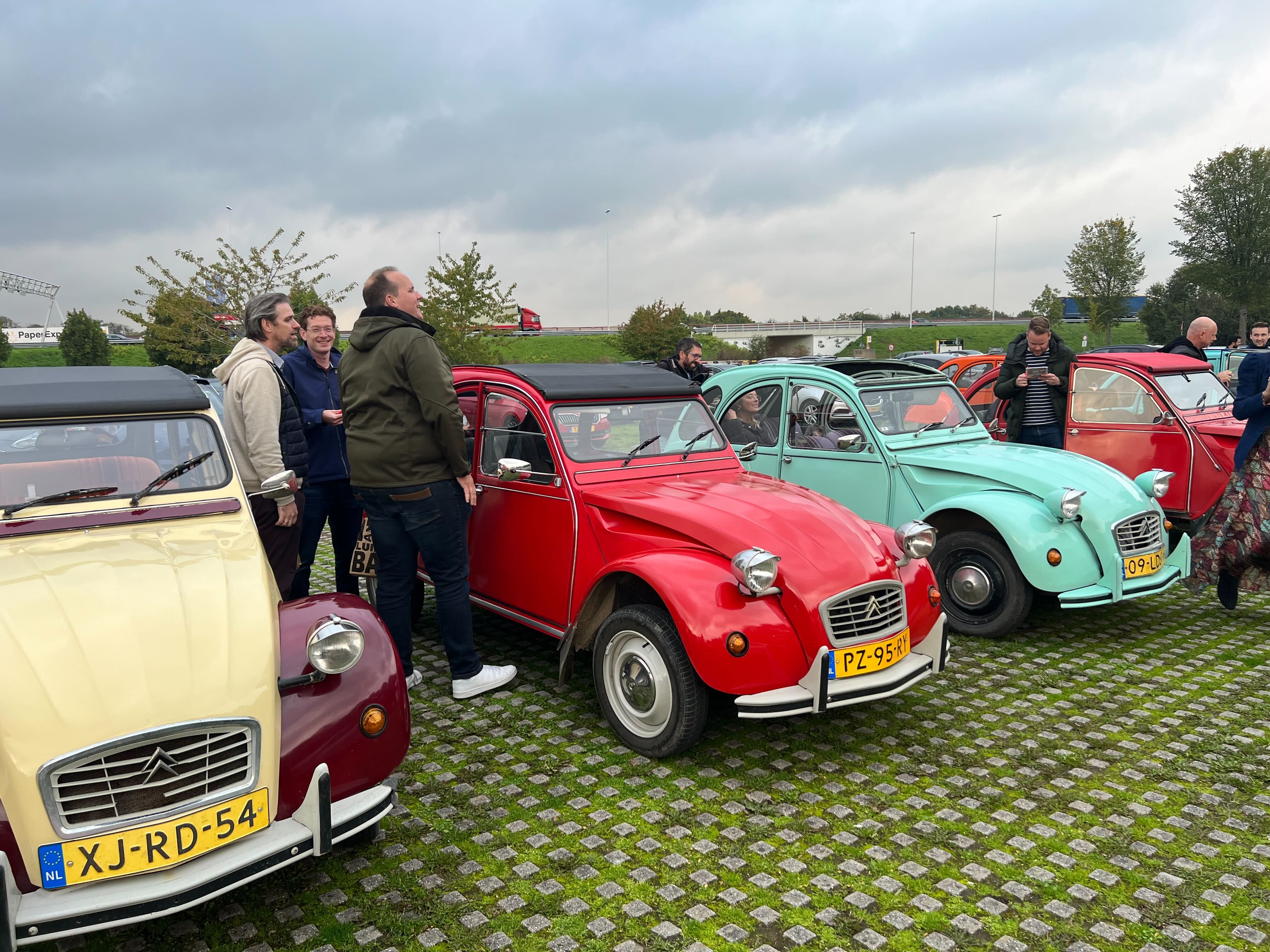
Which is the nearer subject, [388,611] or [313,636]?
[313,636]

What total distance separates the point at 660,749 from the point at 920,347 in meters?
70.3

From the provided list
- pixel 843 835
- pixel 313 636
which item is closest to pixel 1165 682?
pixel 843 835

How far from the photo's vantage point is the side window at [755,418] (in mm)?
7148

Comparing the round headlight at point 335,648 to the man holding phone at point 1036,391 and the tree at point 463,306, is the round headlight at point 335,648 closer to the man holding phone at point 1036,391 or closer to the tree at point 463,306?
the man holding phone at point 1036,391

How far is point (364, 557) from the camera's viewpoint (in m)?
5.70

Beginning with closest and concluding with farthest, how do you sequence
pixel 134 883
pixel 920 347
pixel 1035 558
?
pixel 134 883 < pixel 1035 558 < pixel 920 347

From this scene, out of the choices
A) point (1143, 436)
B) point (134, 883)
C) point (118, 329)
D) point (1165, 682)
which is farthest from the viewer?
point (118, 329)

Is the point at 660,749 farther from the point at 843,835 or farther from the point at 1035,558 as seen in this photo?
the point at 1035,558

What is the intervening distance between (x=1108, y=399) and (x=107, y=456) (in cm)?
875

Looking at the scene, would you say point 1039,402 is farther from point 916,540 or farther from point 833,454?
point 916,540

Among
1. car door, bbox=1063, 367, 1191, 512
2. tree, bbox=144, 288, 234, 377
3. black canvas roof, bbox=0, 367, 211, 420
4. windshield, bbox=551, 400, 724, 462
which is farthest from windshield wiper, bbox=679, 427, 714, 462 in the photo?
tree, bbox=144, 288, 234, 377

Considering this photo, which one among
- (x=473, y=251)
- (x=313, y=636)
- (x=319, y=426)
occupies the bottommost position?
(x=313, y=636)

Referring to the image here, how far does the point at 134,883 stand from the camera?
250 centimetres

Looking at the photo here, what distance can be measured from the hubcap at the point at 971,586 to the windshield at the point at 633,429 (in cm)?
210
